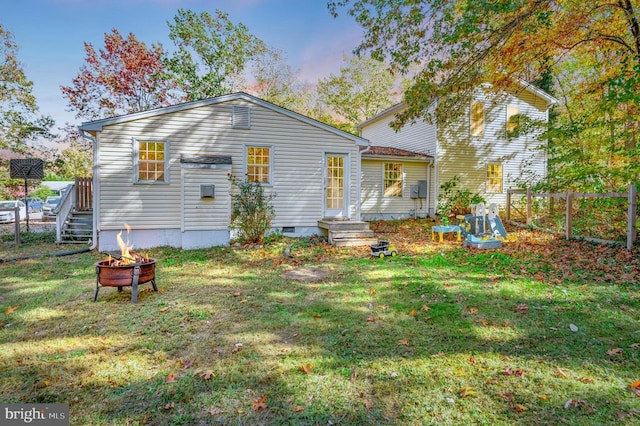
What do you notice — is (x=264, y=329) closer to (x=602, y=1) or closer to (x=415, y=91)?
(x=415, y=91)

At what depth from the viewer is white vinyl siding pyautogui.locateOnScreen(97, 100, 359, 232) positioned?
891 centimetres

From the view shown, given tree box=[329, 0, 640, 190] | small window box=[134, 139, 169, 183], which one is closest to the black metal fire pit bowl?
small window box=[134, 139, 169, 183]

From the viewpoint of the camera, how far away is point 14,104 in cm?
1548

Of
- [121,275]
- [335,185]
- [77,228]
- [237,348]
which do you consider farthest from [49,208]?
[237,348]

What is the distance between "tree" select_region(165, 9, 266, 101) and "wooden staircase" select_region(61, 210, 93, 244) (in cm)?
1255

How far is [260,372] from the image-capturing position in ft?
9.21

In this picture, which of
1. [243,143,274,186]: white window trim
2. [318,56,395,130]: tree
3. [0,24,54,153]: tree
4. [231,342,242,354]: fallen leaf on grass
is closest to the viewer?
[231,342,242,354]: fallen leaf on grass

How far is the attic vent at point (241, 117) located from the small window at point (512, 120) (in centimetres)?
1276

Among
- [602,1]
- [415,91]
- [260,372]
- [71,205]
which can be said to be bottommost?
[260,372]

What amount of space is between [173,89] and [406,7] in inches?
681

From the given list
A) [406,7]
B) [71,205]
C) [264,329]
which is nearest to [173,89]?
[71,205]

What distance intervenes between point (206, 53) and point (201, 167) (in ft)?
54.7

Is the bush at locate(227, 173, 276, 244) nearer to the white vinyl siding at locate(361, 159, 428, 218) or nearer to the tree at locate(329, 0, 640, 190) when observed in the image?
the tree at locate(329, 0, 640, 190)

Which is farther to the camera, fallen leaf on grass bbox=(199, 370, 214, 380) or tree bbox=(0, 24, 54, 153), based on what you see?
tree bbox=(0, 24, 54, 153)
